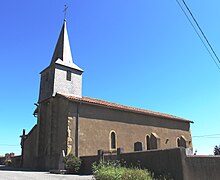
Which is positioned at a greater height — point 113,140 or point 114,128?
point 114,128

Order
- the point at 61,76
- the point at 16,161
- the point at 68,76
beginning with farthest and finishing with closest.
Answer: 1. the point at 16,161
2. the point at 68,76
3. the point at 61,76

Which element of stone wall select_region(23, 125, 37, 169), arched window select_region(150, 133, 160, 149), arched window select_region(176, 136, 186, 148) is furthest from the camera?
arched window select_region(176, 136, 186, 148)

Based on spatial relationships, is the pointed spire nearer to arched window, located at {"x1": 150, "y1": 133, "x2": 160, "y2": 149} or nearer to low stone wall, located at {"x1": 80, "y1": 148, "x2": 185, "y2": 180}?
arched window, located at {"x1": 150, "y1": 133, "x2": 160, "y2": 149}

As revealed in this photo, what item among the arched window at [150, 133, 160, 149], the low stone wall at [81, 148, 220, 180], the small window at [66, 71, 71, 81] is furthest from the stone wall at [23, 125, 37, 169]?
the low stone wall at [81, 148, 220, 180]

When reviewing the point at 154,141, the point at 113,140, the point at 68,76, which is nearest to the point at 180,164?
the point at 113,140

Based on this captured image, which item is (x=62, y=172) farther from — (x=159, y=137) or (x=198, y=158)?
(x=159, y=137)

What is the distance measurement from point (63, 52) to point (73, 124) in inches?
357

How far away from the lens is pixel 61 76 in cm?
2416

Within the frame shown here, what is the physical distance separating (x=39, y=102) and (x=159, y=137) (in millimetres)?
14254

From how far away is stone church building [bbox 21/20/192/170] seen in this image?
69.3 feet

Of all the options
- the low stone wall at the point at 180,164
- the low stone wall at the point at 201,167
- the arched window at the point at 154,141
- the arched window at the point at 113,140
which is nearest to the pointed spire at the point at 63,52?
the arched window at the point at 113,140

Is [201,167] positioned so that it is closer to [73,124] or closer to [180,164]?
[180,164]

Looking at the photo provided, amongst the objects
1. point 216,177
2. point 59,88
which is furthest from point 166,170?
point 59,88

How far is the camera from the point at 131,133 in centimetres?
2514
